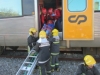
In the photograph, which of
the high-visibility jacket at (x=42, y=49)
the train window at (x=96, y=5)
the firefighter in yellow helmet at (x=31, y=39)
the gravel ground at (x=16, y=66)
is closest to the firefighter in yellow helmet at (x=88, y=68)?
the high-visibility jacket at (x=42, y=49)

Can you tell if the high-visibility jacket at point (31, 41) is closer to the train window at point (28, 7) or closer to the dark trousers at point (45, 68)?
the dark trousers at point (45, 68)

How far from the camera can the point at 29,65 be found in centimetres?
622

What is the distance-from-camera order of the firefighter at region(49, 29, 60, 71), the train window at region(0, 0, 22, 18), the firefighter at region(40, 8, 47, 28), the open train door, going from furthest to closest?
the firefighter at region(40, 8, 47, 28)
the train window at region(0, 0, 22, 18)
the open train door
the firefighter at region(49, 29, 60, 71)

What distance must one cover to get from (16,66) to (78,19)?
2.45m

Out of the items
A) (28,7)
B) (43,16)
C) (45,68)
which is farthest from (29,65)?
(43,16)

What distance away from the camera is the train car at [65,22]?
280 inches

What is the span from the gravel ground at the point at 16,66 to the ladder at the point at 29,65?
506mm

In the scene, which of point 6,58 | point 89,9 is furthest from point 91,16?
point 6,58

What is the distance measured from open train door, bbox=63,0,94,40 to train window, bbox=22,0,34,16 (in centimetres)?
123

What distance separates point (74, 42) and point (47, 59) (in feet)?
6.31

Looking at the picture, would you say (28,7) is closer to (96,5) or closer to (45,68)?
(96,5)

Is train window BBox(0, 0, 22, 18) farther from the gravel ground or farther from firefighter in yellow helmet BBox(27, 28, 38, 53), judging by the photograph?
the gravel ground

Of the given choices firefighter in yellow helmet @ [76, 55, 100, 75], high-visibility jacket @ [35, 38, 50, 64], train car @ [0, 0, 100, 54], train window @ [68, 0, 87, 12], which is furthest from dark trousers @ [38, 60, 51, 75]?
train window @ [68, 0, 87, 12]

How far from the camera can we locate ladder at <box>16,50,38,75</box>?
585cm
